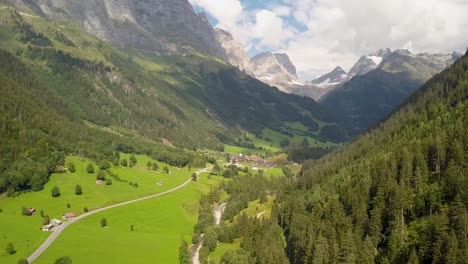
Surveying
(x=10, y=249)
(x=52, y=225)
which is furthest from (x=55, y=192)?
(x=10, y=249)

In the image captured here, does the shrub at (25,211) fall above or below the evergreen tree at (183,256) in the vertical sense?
above

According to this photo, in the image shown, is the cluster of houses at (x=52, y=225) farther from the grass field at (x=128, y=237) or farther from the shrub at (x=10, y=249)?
the shrub at (x=10, y=249)

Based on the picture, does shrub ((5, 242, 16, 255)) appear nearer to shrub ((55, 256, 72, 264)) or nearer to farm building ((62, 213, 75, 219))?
shrub ((55, 256, 72, 264))

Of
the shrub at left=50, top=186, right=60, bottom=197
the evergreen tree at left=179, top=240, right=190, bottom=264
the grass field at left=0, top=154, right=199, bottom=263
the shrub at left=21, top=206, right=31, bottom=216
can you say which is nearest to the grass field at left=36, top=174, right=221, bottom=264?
the evergreen tree at left=179, top=240, right=190, bottom=264

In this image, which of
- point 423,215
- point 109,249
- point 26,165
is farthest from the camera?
point 26,165

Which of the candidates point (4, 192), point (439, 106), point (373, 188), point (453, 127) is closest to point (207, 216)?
point (373, 188)

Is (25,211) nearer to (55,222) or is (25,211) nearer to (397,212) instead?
(55,222)

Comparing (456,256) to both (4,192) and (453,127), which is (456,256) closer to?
(453,127)

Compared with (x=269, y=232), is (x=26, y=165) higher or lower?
higher

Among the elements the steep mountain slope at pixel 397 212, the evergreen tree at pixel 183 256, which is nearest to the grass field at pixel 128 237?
the evergreen tree at pixel 183 256
